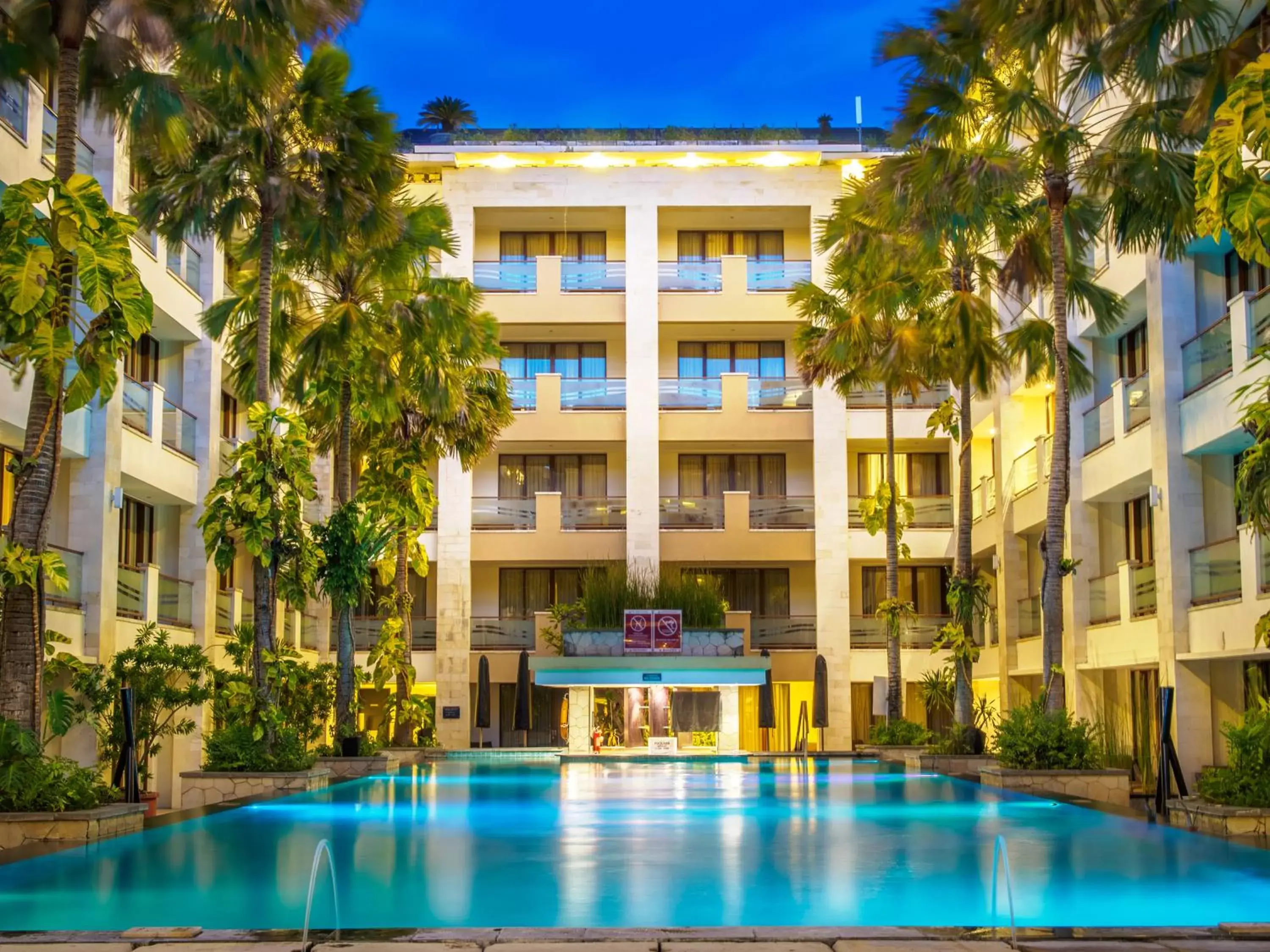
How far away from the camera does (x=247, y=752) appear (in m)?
22.4

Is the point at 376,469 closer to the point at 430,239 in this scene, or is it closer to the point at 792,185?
the point at 430,239

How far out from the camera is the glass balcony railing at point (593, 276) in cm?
4525

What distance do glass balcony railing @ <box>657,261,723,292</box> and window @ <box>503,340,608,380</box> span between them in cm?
298

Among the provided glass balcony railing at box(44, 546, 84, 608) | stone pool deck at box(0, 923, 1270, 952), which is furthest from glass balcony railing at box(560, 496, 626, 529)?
stone pool deck at box(0, 923, 1270, 952)

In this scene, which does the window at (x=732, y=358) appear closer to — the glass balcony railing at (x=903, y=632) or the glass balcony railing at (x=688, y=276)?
the glass balcony railing at (x=688, y=276)

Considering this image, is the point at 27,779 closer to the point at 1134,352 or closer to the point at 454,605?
the point at 1134,352

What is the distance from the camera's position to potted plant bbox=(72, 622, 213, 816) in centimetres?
2297

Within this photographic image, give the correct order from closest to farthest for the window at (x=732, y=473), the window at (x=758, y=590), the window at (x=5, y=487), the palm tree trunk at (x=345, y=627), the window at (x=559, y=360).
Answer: the window at (x=5, y=487) → the palm tree trunk at (x=345, y=627) → the window at (x=758, y=590) → the window at (x=732, y=473) → the window at (x=559, y=360)

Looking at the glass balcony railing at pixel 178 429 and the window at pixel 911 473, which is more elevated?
the window at pixel 911 473

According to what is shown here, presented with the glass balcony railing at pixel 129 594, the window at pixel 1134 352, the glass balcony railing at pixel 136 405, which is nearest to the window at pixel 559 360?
the window at pixel 1134 352

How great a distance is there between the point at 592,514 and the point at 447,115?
1649 centimetres

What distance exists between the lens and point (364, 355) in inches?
1093

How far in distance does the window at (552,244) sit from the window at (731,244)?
259cm

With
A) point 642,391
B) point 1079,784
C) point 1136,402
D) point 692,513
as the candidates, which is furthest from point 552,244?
point 1079,784
